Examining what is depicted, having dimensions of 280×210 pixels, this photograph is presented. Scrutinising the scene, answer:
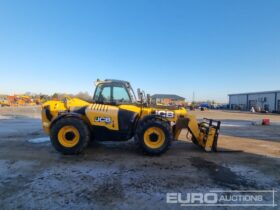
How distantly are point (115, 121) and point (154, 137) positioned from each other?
126 cm

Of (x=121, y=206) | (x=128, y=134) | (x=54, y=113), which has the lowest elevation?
(x=121, y=206)

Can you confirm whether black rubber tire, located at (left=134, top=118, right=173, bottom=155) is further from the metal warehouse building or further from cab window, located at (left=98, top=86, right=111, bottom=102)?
the metal warehouse building

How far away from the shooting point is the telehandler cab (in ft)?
22.1

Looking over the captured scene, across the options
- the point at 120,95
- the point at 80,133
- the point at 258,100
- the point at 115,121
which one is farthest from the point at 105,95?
the point at 258,100

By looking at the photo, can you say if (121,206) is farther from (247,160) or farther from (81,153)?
(247,160)

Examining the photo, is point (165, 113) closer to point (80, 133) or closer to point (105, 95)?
point (105, 95)

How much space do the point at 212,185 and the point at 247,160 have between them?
8.52 feet

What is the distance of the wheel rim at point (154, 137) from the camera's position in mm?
6746

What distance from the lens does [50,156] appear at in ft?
21.9

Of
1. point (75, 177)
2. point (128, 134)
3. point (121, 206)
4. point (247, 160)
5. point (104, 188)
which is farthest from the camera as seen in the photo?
point (128, 134)

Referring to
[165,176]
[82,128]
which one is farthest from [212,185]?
[82,128]

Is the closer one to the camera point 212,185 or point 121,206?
point 121,206
